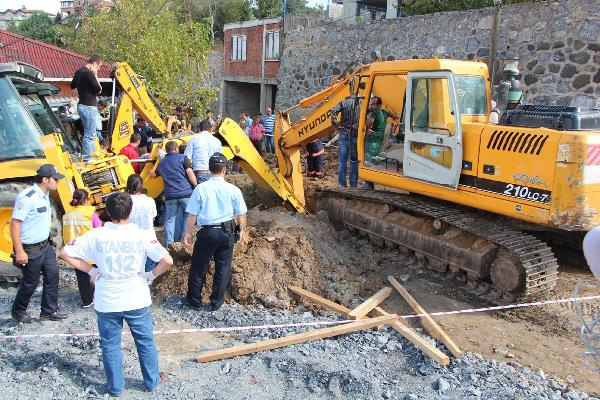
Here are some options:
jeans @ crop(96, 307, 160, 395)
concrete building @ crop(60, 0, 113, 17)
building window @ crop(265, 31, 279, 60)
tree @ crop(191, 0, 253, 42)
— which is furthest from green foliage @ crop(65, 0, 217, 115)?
tree @ crop(191, 0, 253, 42)

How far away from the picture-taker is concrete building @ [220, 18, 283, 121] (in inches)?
934

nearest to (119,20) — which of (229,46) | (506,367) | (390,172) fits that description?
(229,46)

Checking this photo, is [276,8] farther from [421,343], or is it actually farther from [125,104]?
[421,343]

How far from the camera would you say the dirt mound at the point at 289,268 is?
21.6ft

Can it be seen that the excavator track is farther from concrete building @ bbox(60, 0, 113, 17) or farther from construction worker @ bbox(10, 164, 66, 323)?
concrete building @ bbox(60, 0, 113, 17)

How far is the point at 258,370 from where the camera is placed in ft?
16.2

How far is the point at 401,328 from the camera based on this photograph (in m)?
5.59

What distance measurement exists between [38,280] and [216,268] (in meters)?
1.81

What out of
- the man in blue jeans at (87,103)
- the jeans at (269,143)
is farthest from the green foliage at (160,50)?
the man in blue jeans at (87,103)

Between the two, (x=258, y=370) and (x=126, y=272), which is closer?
(x=126, y=272)

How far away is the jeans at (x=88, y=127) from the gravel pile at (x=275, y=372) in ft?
11.8

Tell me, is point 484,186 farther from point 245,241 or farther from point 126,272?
point 126,272

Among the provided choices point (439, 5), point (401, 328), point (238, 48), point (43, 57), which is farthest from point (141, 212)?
point (238, 48)

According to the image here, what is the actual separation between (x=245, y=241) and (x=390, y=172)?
2317 millimetres
